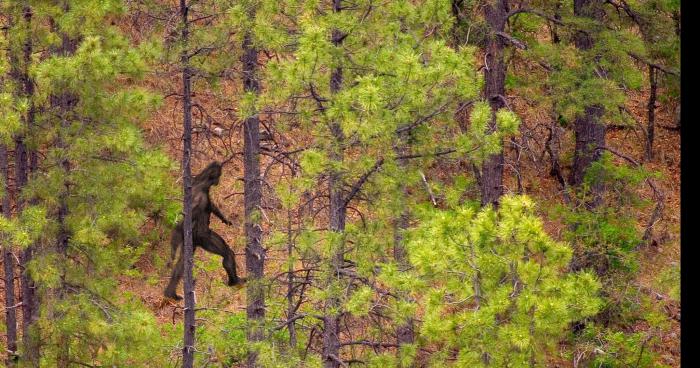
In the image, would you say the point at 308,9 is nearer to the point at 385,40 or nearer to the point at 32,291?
the point at 385,40

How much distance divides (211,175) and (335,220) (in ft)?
15.0

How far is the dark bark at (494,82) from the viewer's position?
1433 centimetres

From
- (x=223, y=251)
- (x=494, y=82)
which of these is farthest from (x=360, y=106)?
(x=223, y=251)

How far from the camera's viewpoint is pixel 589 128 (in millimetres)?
17797

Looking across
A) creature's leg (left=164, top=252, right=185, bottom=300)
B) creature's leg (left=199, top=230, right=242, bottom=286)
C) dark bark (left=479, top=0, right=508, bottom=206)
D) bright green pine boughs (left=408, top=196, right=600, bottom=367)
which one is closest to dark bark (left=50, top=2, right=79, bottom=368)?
creature's leg (left=164, top=252, right=185, bottom=300)

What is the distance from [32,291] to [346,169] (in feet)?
23.6

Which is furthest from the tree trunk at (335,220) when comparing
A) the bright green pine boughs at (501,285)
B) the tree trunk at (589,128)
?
the tree trunk at (589,128)

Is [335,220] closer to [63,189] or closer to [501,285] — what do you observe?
[501,285]

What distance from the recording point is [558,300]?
8617 millimetres

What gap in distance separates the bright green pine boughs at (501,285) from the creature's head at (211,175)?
6561 millimetres

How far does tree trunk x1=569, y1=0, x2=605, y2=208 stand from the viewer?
16609 mm

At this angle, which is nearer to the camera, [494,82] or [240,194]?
[494,82]
